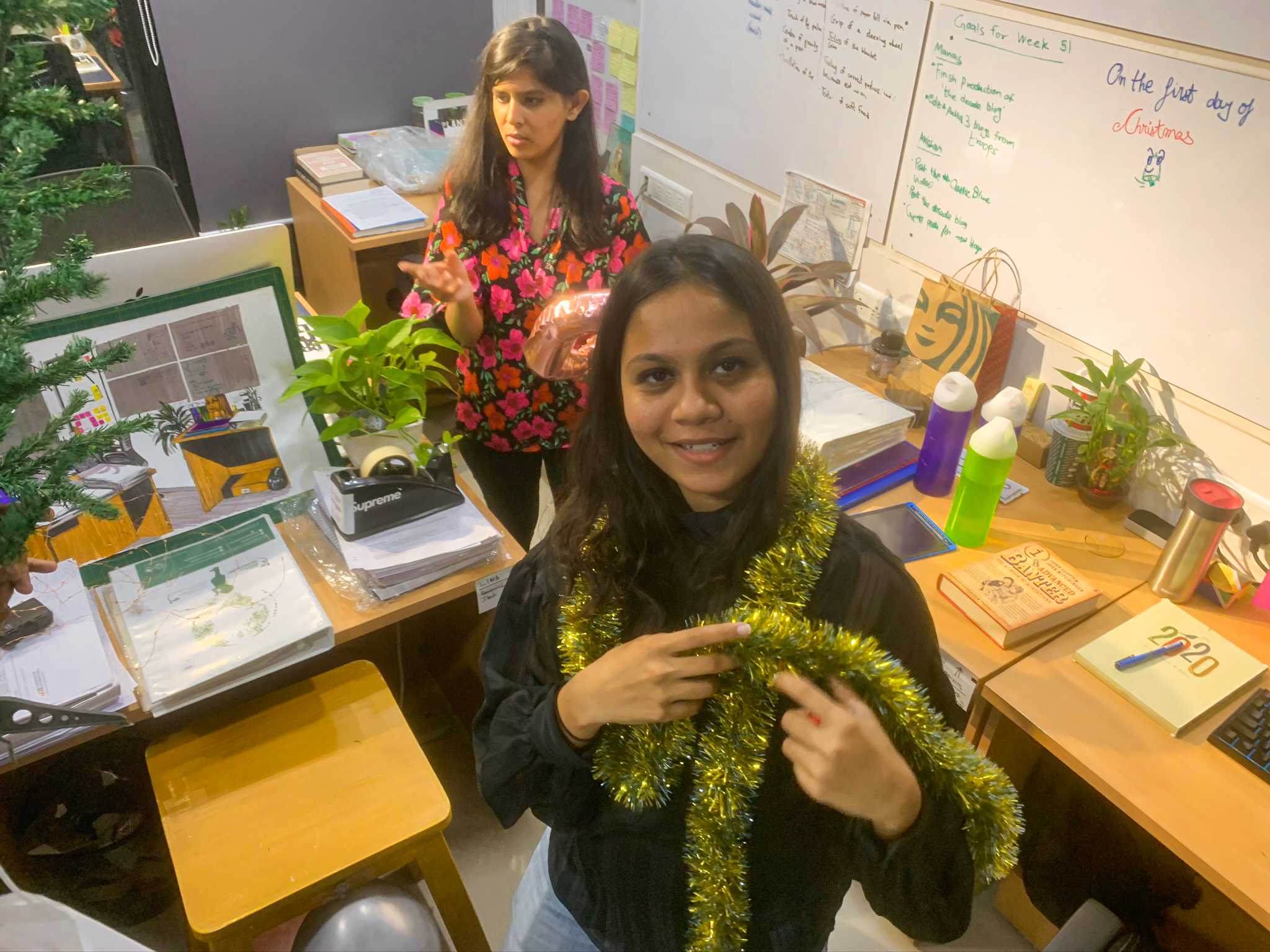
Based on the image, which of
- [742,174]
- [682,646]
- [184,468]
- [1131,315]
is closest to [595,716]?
[682,646]

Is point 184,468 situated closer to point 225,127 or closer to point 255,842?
point 255,842

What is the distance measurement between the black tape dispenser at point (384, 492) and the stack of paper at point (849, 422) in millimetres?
694

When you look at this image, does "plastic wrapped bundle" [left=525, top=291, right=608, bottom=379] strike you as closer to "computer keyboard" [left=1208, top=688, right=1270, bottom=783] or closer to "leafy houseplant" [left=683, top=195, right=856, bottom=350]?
"leafy houseplant" [left=683, top=195, right=856, bottom=350]

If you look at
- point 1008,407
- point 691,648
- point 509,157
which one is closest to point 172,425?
point 509,157

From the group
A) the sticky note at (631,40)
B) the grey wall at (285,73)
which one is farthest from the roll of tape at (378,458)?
the grey wall at (285,73)

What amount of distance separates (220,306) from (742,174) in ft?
4.78

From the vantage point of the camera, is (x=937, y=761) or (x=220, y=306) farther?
A: (x=220, y=306)

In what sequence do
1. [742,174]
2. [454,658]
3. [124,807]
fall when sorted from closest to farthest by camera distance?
[124,807], [454,658], [742,174]

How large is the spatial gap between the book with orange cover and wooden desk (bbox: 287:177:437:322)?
206cm

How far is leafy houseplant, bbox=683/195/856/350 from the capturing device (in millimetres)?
1998

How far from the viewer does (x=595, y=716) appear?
88 centimetres

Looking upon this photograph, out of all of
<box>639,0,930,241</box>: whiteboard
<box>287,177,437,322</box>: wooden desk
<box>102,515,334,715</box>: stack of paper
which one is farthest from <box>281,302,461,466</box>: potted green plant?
<box>287,177,437,322</box>: wooden desk

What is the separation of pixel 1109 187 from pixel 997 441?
0.54 metres

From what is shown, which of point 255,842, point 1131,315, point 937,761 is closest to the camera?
point 937,761
